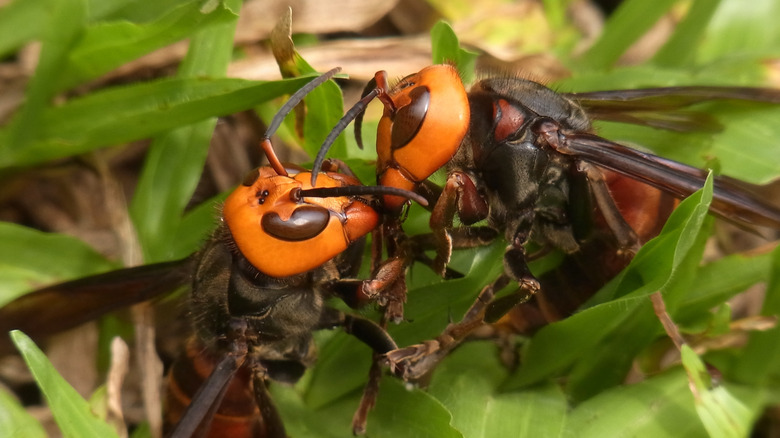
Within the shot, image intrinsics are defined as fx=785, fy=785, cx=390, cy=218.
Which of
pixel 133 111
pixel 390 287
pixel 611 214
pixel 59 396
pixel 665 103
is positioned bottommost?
pixel 59 396

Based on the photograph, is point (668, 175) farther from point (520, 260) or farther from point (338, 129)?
point (338, 129)

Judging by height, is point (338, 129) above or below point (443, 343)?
above

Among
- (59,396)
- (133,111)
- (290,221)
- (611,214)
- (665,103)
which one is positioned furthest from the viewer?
(665,103)

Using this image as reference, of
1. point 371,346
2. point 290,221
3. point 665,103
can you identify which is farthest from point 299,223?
point 665,103

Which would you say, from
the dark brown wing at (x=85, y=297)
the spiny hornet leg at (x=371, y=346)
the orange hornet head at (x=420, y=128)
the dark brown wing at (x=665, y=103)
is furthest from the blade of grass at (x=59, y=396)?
the dark brown wing at (x=665, y=103)

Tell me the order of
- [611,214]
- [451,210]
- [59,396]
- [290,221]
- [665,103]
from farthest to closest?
[665,103]
[611,214]
[451,210]
[59,396]
[290,221]

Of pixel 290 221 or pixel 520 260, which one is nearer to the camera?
pixel 290 221

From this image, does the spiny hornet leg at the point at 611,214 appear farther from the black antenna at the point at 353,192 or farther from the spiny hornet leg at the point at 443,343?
the black antenna at the point at 353,192
